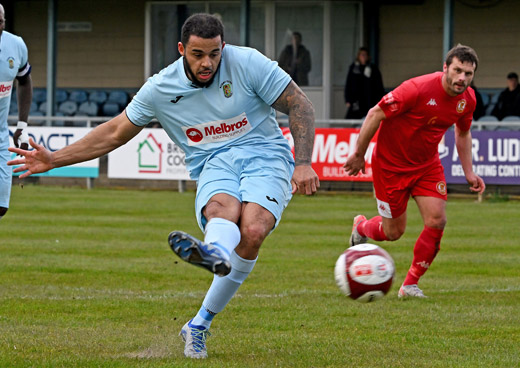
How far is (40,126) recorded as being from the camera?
23438mm

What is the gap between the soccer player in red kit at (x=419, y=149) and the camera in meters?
8.87

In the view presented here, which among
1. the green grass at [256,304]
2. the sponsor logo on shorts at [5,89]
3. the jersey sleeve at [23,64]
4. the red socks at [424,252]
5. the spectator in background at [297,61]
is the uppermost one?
the spectator in background at [297,61]

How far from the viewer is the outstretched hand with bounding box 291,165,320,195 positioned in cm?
585

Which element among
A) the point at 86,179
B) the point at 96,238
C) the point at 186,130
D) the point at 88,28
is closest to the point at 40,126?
the point at 86,179

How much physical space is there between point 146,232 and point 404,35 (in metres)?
15.3

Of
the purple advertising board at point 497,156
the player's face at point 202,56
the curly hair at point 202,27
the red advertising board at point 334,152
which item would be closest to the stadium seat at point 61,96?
the red advertising board at point 334,152

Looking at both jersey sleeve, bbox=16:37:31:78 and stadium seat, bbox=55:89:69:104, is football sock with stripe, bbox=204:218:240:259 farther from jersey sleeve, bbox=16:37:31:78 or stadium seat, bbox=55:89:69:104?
stadium seat, bbox=55:89:69:104

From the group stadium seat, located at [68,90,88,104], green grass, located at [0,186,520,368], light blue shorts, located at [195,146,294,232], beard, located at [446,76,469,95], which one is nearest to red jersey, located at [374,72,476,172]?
beard, located at [446,76,469,95]

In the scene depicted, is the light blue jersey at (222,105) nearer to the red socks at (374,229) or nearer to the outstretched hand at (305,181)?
the outstretched hand at (305,181)

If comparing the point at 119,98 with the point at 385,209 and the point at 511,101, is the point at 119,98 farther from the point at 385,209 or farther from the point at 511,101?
the point at 385,209

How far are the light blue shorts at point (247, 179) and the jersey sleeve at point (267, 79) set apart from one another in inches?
13.6

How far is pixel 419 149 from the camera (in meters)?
9.24

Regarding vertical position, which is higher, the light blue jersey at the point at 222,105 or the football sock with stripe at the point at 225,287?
the light blue jersey at the point at 222,105

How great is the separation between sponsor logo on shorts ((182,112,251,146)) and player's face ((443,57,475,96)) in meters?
2.79
